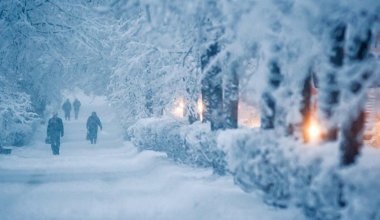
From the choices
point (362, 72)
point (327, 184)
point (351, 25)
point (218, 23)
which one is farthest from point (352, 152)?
point (218, 23)

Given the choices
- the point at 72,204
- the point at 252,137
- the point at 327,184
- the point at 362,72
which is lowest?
the point at 72,204

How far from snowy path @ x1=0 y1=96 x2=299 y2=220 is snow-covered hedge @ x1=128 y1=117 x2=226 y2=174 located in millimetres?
346

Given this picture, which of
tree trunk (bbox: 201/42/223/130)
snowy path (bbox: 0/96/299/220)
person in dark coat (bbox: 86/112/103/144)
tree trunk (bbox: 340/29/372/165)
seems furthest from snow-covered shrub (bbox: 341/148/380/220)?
person in dark coat (bbox: 86/112/103/144)

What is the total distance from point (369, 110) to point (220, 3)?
14.5 meters

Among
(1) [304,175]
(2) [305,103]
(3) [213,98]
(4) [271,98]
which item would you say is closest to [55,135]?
(3) [213,98]

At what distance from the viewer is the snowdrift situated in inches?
234

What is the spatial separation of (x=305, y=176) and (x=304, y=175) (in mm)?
27

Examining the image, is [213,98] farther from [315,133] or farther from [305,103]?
[305,103]

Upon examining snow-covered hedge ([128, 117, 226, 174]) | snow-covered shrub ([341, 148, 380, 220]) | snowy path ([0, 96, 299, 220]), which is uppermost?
snow-covered hedge ([128, 117, 226, 174])

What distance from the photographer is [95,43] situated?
17.7 m

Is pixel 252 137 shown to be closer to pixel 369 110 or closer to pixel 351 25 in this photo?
pixel 351 25

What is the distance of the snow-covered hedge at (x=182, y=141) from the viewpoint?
41.0 ft

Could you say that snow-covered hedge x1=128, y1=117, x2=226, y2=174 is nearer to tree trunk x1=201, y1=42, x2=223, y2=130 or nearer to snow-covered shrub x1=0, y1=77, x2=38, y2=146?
tree trunk x1=201, y1=42, x2=223, y2=130

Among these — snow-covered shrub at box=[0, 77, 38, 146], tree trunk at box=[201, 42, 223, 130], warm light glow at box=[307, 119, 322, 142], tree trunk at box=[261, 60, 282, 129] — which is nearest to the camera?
warm light glow at box=[307, 119, 322, 142]
